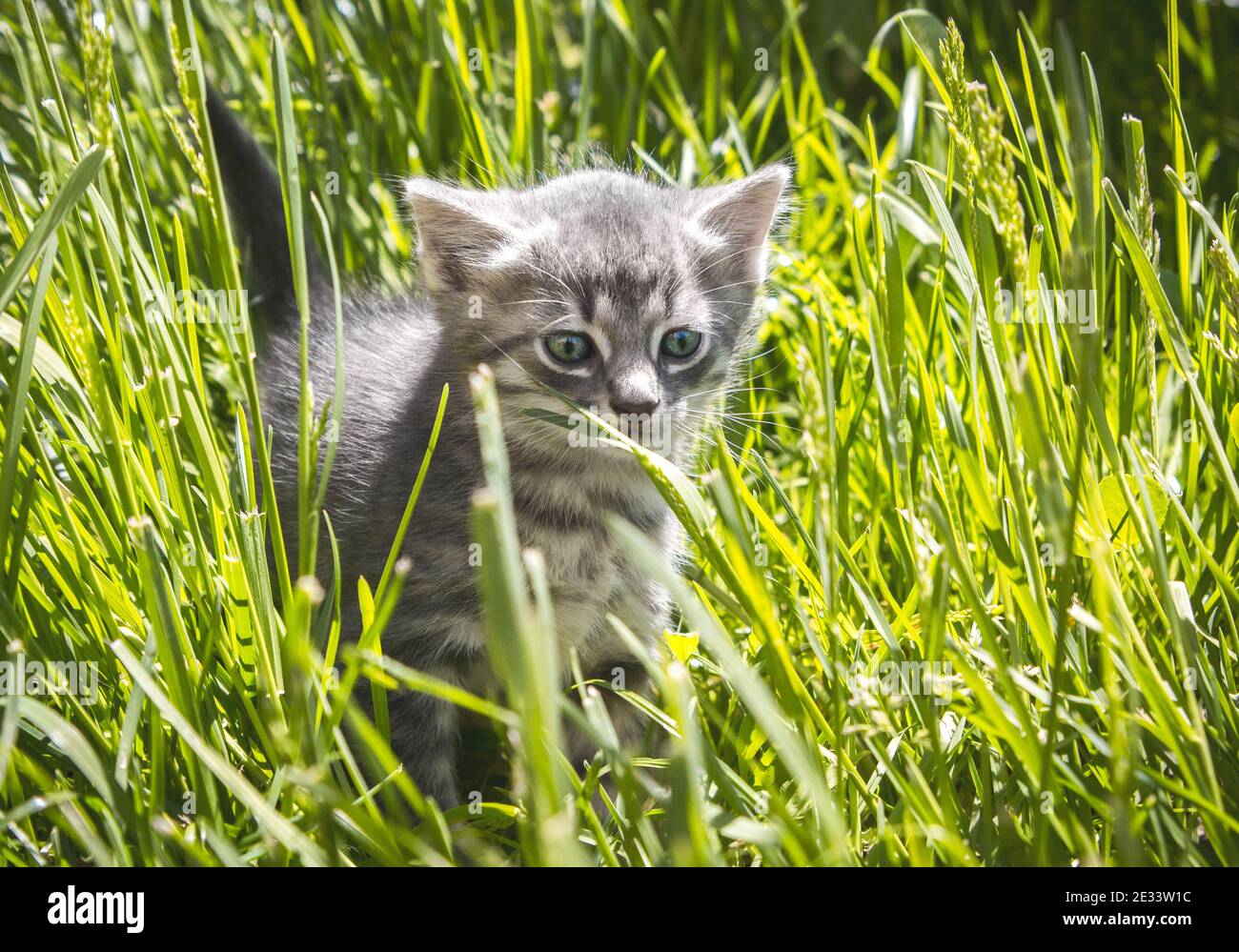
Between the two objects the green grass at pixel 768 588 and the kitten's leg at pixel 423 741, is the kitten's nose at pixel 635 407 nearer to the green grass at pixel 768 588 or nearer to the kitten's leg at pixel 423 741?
the green grass at pixel 768 588

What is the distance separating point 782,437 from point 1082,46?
1783 millimetres

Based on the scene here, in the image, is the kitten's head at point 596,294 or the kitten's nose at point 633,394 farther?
the kitten's head at point 596,294

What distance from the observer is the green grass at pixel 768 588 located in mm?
1018

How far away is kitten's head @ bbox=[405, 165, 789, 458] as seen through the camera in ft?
5.49

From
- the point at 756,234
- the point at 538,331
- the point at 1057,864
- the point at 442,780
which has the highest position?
the point at 756,234

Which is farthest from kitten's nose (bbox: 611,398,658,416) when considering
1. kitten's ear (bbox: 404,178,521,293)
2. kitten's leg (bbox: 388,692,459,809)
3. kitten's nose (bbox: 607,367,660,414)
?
kitten's leg (bbox: 388,692,459,809)

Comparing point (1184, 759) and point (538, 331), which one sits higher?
point (538, 331)

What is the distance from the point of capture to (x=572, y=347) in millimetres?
1683

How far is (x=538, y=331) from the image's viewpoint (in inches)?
66.7

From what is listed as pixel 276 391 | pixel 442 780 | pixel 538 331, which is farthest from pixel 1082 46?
pixel 442 780

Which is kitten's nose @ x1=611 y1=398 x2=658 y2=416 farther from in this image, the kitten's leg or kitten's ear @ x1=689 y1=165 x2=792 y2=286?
the kitten's leg

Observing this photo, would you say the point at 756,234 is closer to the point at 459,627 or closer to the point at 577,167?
the point at 577,167

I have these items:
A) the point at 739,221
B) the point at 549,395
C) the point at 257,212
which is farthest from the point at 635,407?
the point at 257,212

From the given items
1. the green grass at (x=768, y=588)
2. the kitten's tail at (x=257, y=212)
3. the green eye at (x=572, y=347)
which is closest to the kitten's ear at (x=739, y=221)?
the green grass at (x=768, y=588)
